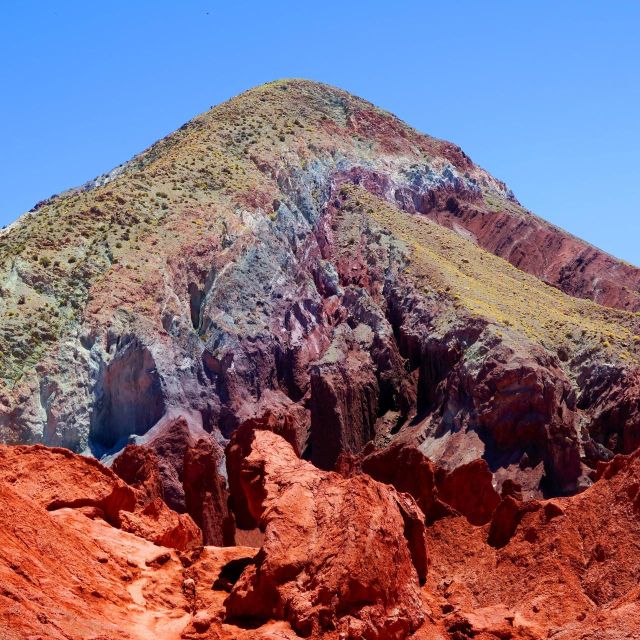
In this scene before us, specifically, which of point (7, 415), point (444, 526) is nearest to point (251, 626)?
point (444, 526)

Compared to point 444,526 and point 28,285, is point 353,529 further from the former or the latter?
point 28,285

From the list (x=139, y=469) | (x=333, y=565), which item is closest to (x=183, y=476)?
(x=139, y=469)

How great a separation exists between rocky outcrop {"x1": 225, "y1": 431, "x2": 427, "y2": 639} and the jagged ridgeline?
4713cm

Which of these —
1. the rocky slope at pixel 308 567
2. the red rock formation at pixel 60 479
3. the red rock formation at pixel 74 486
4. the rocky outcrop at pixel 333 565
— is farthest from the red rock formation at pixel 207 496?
the rocky outcrop at pixel 333 565

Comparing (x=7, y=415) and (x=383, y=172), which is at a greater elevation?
(x=383, y=172)

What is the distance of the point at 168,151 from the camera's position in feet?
Answer: 435

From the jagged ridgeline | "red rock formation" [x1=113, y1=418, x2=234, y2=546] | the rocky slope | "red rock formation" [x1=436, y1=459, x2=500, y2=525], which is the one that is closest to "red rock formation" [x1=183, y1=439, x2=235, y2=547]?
"red rock formation" [x1=113, y1=418, x2=234, y2=546]

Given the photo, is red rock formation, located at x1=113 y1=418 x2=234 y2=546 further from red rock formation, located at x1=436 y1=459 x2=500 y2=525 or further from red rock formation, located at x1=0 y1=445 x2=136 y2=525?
red rock formation, located at x1=436 y1=459 x2=500 y2=525

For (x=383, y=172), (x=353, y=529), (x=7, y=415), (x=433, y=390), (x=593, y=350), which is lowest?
(x=7, y=415)

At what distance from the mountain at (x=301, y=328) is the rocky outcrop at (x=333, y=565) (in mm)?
18722

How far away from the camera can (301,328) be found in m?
109

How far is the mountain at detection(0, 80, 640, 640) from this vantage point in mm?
89062

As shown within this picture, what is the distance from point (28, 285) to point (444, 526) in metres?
60.0

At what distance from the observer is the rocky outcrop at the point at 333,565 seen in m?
31.1
